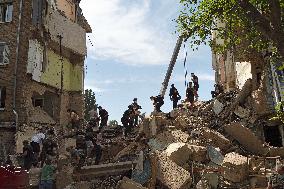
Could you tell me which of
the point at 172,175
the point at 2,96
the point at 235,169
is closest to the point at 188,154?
the point at 172,175

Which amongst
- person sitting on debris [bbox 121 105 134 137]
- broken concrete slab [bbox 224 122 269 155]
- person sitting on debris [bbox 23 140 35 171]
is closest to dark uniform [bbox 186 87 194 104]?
person sitting on debris [bbox 121 105 134 137]

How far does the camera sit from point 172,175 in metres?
12.7

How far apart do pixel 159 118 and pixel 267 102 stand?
16.7 ft

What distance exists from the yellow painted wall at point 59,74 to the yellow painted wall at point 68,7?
3820mm

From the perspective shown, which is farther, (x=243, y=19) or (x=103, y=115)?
(x=103, y=115)

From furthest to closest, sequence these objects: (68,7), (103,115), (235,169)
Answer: (68,7)
(103,115)
(235,169)

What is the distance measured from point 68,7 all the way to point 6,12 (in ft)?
20.9

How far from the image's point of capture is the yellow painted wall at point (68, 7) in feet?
89.6

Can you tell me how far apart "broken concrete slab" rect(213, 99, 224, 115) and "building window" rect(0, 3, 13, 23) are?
13824 mm

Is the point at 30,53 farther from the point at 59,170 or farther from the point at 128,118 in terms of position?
the point at 59,170

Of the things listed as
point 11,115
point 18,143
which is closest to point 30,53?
point 11,115

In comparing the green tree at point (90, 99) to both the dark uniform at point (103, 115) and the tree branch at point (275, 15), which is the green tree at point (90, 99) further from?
the tree branch at point (275, 15)

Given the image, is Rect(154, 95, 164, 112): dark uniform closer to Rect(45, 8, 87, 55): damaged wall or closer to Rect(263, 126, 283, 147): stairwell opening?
Rect(263, 126, 283, 147): stairwell opening

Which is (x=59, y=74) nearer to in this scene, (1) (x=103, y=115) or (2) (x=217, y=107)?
(1) (x=103, y=115)
